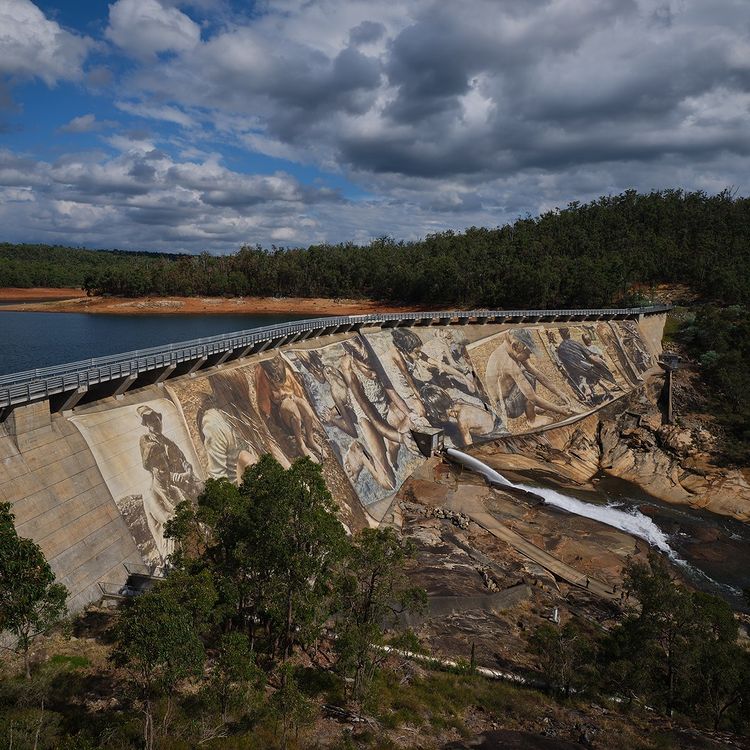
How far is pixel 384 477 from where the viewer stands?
45.0 meters

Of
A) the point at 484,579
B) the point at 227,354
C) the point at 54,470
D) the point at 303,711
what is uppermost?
the point at 227,354

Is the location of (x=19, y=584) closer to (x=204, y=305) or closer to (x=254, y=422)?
(x=254, y=422)

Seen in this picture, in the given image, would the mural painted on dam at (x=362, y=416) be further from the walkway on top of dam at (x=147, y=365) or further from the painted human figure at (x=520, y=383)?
the painted human figure at (x=520, y=383)

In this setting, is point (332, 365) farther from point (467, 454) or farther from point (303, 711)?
point (303, 711)

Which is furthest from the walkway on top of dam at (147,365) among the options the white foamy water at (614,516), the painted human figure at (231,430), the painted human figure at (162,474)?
the white foamy water at (614,516)

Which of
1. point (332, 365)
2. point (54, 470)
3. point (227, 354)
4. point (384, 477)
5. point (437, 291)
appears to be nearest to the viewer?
point (54, 470)

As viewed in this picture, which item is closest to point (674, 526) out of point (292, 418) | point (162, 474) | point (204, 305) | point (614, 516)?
point (614, 516)

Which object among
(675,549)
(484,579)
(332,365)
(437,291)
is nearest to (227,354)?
(332,365)

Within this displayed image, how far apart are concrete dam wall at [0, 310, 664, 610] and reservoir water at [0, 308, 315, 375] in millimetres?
34891

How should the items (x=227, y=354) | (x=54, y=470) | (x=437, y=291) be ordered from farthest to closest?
(x=437, y=291) → (x=227, y=354) → (x=54, y=470)

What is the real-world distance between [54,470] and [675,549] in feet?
144

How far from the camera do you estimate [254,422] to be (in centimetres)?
3784

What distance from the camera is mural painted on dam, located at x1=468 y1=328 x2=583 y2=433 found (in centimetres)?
6322

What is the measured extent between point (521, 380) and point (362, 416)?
89.3 feet
